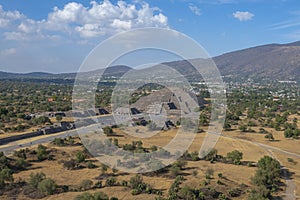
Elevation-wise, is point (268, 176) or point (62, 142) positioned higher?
point (62, 142)

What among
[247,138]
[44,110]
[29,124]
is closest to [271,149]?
[247,138]

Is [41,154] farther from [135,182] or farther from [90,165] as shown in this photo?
[135,182]

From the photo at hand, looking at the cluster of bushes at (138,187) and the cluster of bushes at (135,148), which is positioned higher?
the cluster of bushes at (135,148)

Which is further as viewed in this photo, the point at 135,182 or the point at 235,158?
the point at 235,158

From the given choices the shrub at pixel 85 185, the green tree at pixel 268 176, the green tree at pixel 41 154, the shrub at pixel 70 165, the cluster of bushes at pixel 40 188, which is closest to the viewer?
the cluster of bushes at pixel 40 188

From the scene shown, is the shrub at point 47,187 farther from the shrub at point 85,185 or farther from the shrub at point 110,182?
the shrub at point 110,182

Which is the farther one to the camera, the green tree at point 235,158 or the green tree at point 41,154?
the green tree at point 235,158

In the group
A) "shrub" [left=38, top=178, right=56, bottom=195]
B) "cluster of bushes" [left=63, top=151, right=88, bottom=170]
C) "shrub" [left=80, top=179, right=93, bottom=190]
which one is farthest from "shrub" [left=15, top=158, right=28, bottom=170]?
"shrub" [left=80, top=179, right=93, bottom=190]

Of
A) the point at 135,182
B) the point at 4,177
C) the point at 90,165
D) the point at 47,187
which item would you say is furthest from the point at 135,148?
the point at 4,177

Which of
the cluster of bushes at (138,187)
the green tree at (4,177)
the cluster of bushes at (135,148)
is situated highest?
the green tree at (4,177)

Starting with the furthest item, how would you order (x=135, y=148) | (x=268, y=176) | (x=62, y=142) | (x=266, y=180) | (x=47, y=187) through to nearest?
1. (x=62, y=142)
2. (x=135, y=148)
3. (x=268, y=176)
4. (x=266, y=180)
5. (x=47, y=187)

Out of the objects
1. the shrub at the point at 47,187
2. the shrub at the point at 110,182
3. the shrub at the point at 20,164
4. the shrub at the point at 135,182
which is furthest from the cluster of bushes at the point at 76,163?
the shrub at the point at 135,182
